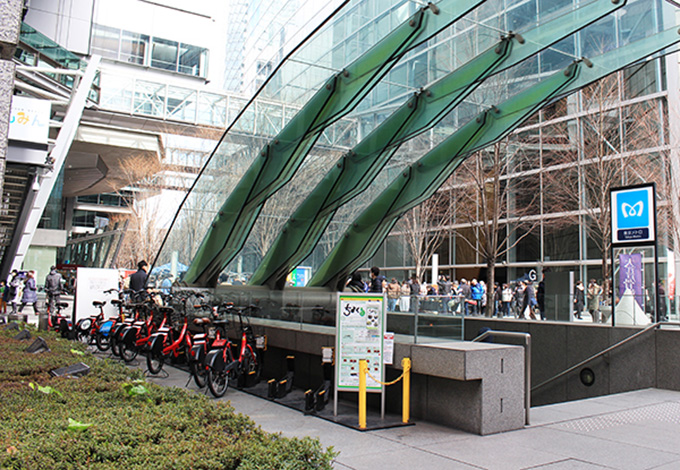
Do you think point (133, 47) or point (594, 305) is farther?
point (133, 47)

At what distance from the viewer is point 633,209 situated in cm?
1230

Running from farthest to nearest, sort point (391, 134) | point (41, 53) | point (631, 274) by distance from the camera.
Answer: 1. point (41, 53)
2. point (631, 274)
3. point (391, 134)

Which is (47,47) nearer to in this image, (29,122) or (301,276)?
(29,122)

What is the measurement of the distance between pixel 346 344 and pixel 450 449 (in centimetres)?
212

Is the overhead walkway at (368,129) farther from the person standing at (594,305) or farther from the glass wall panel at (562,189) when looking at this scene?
the glass wall panel at (562,189)

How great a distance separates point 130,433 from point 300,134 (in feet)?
29.2

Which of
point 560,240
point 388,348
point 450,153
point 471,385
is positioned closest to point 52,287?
point 450,153

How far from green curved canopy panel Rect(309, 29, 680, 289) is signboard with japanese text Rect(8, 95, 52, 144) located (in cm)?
1509

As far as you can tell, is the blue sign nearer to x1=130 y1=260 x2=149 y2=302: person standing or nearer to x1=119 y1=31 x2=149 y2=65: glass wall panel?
x1=130 y1=260 x2=149 y2=302: person standing

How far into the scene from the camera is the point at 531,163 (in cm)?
2881

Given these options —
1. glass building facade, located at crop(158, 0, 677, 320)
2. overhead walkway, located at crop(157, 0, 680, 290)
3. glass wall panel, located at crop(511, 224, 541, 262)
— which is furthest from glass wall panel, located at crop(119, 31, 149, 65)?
overhead walkway, located at crop(157, 0, 680, 290)

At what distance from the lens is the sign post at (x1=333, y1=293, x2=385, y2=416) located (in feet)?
25.7

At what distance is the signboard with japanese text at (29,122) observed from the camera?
77.0 ft

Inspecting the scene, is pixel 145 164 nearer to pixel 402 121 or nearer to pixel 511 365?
pixel 402 121
